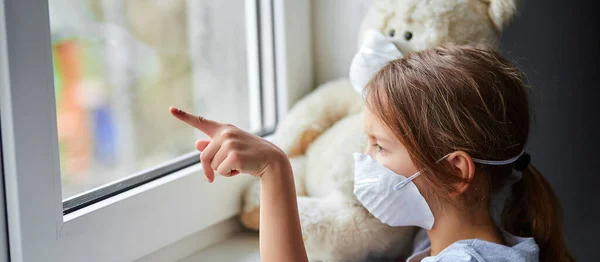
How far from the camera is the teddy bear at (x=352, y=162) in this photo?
94 centimetres

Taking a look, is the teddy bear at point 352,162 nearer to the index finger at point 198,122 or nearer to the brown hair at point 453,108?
the brown hair at point 453,108

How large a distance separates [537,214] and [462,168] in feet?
0.65

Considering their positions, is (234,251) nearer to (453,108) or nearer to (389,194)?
(389,194)

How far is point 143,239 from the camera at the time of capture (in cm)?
89

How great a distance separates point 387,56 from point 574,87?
38cm

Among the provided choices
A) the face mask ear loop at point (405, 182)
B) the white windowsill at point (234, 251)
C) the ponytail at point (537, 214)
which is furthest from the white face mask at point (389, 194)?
the white windowsill at point (234, 251)

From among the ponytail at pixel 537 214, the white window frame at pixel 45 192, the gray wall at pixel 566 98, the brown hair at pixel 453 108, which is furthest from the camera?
the gray wall at pixel 566 98

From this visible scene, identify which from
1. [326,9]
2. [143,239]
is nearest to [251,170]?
[143,239]

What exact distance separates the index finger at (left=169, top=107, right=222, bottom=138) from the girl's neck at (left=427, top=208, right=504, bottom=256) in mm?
353

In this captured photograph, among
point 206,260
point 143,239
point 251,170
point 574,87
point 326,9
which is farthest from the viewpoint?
point 326,9

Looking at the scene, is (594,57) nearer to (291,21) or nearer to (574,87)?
(574,87)

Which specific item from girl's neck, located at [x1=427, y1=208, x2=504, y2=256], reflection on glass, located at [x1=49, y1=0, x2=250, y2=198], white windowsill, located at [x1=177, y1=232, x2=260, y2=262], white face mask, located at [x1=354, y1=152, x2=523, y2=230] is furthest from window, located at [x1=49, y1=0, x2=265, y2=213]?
girl's neck, located at [x1=427, y1=208, x2=504, y2=256]

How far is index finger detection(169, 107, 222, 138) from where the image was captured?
0.71 metres

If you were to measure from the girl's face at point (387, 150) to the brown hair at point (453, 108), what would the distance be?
0.01 m
